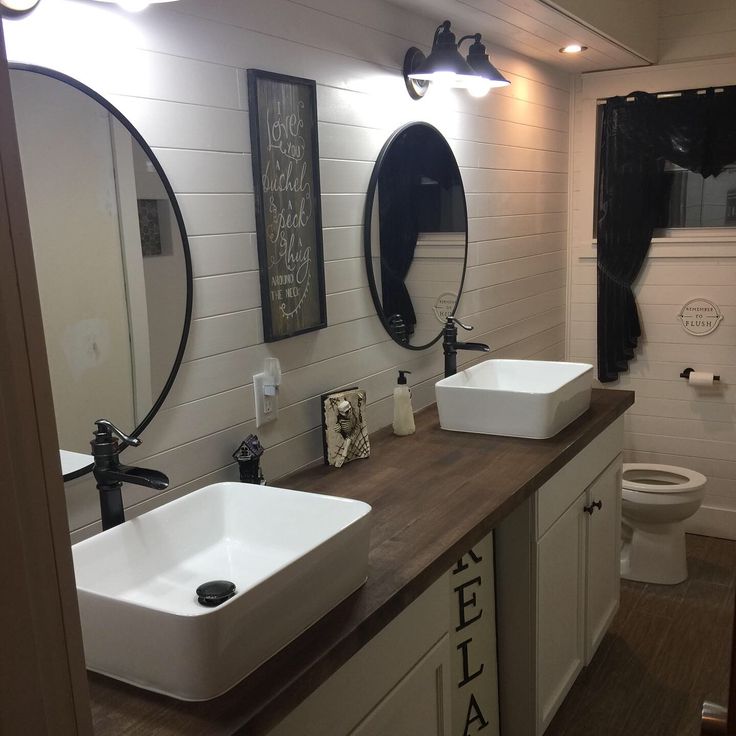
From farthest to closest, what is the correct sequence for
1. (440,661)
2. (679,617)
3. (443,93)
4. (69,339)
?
(679,617)
(443,93)
(440,661)
(69,339)

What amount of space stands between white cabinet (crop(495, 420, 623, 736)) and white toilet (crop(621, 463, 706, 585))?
69cm

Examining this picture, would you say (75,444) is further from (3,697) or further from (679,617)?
(679,617)

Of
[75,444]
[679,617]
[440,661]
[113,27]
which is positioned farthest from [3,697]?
[679,617]

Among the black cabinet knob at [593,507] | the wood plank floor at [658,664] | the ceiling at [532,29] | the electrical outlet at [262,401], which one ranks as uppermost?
the ceiling at [532,29]

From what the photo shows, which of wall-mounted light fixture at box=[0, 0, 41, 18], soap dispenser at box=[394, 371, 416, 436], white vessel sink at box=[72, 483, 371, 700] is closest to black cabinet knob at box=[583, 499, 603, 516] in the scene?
soap dispenser at box=[394, 371, 416, 436]

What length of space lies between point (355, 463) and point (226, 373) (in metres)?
0.47

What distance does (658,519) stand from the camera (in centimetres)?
331

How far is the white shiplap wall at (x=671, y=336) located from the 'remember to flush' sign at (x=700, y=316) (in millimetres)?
27

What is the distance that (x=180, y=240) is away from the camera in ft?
5.59

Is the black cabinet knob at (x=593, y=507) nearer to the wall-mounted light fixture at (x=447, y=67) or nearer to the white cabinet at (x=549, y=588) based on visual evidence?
the white cabinet at (x=549, y=588)

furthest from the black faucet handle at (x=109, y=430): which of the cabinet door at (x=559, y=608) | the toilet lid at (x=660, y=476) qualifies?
the toilet lid at (x=660, y=476)

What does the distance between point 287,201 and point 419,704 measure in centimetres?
120

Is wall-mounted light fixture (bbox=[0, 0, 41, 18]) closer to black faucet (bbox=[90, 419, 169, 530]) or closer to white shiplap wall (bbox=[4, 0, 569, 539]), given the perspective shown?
white shiplap wall (bbox=[4, 0, 569, 539])

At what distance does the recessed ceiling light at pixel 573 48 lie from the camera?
3167 millimetres
